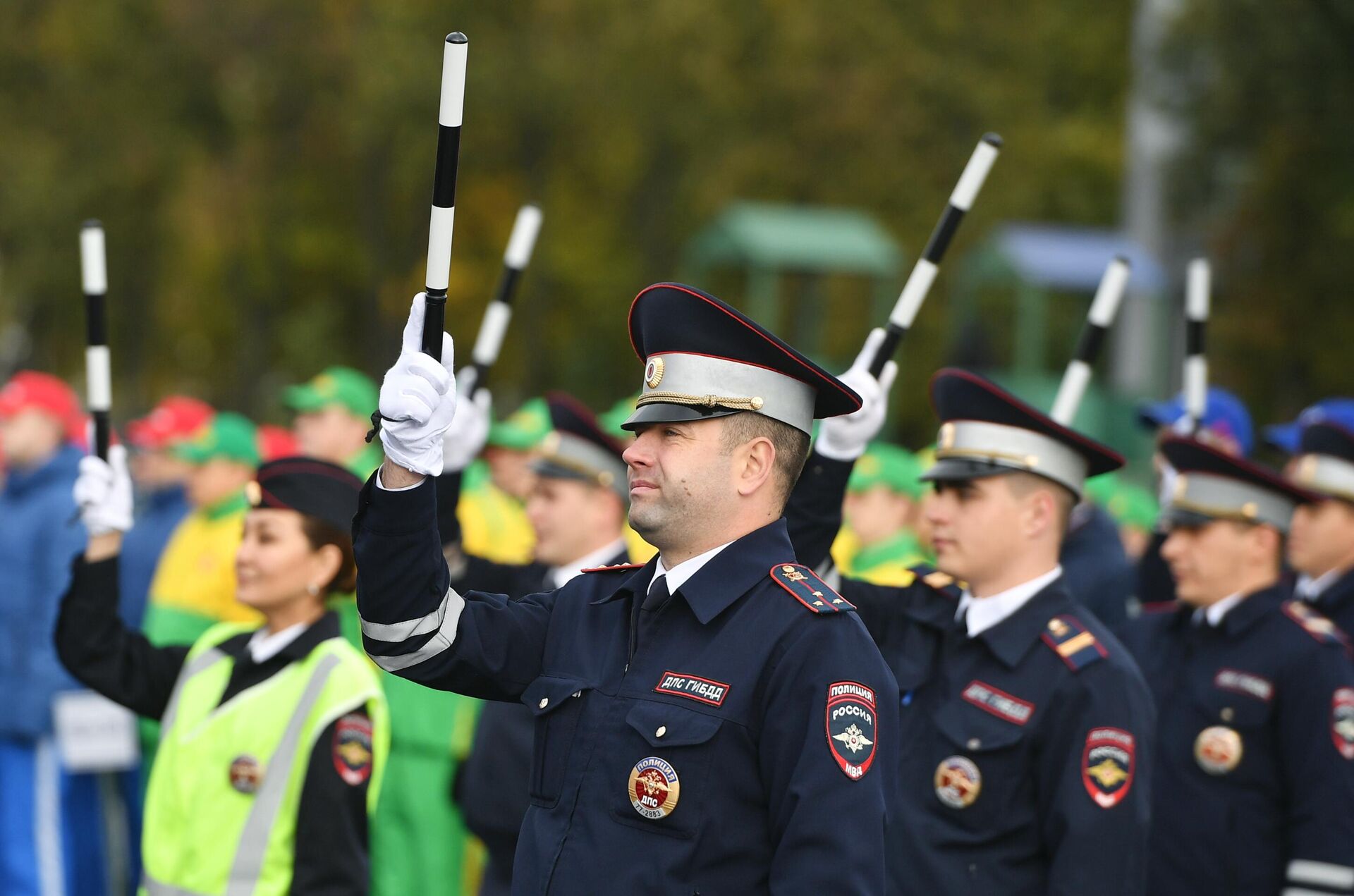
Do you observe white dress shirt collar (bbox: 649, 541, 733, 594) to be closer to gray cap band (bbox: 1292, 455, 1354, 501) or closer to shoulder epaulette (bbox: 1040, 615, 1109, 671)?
shoulder epaulette (bbox: 1040, 615, 1109, 671)

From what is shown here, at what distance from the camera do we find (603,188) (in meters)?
27.9

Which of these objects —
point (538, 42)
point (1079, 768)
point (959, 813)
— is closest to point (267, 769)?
point (959, 813)

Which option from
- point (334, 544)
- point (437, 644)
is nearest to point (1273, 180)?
point (334, 544)

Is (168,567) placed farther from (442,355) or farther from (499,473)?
(442,355)

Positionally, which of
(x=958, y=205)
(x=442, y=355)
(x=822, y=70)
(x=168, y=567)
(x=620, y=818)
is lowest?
(x=168, y=567)

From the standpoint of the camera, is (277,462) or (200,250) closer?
(277,462)

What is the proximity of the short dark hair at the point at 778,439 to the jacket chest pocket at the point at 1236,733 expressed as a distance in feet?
7.94

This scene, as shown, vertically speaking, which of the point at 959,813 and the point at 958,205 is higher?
the point at 958,205

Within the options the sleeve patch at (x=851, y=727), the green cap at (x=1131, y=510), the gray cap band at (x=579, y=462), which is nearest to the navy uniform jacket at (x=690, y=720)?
the sleeve patch at (x=851, y=727)

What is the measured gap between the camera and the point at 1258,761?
5.14 metres

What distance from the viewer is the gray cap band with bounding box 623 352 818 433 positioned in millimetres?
3289

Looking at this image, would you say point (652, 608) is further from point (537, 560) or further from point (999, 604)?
point (537, 560)

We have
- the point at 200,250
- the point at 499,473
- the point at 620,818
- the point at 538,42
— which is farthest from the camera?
the point at 200,250

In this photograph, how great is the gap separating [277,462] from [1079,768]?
250 centimetres
